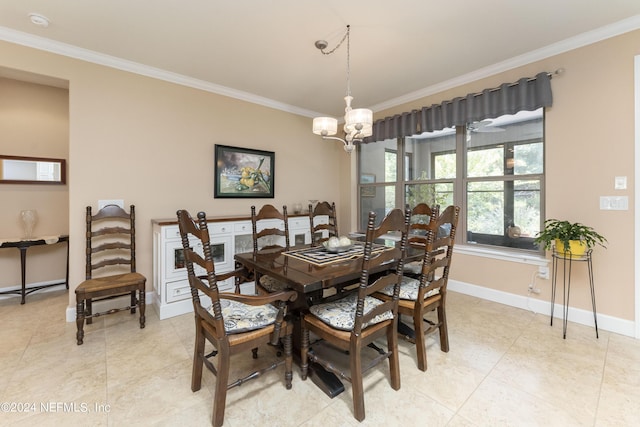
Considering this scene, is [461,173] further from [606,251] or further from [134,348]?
[134,348]

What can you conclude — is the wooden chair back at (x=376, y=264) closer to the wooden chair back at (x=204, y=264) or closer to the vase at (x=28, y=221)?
the wooden chair back at (x=204, y=264)

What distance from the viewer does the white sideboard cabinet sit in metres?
2.79

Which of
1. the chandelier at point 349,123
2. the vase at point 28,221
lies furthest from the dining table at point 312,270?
the vase at point 28,221

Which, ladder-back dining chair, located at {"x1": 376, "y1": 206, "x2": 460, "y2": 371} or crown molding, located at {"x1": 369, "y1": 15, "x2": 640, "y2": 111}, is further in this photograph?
crown molding, located at {"x1": 369, "y1": 15, "x2": 640, "y2": 111}

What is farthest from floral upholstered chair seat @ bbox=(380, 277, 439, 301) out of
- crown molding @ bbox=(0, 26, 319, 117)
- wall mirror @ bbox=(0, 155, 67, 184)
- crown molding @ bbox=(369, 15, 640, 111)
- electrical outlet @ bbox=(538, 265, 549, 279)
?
wall mirror @ bbox=(0, 155, 67, 184)

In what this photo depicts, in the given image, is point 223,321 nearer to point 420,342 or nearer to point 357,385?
point 357,385

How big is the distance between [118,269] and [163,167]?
1.22 metres

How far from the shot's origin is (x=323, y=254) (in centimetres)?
220

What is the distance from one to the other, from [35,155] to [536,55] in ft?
18.7

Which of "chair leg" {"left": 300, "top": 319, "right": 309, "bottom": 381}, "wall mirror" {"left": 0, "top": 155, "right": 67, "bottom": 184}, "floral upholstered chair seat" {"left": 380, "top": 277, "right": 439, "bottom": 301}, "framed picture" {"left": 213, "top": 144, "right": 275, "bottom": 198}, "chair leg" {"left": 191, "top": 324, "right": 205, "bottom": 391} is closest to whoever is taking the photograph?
"chair leg" {"left": 191, "top": 324, "right": 205, "bottom": 391}

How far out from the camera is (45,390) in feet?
5.67

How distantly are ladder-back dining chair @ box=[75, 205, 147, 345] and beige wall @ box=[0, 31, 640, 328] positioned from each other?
143 millimetres

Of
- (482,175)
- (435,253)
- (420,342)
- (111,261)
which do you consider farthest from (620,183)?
(111,261)

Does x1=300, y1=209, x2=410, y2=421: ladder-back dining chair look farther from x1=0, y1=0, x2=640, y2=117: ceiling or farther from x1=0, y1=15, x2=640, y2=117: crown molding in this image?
x1=0, y1=15, x2=640, y2=117: crown molding
